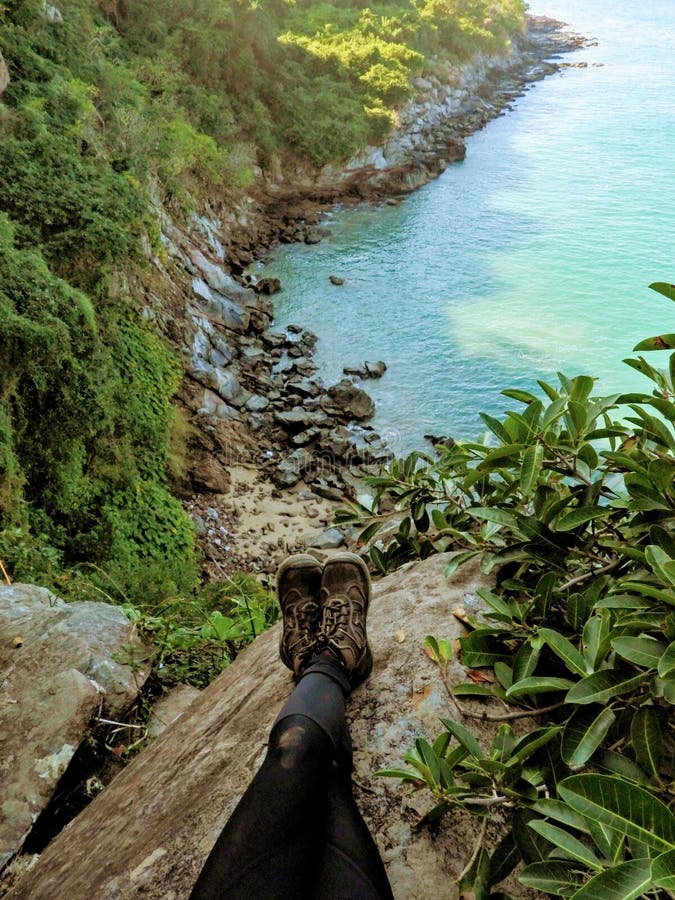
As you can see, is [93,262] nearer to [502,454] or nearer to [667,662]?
[502,454]

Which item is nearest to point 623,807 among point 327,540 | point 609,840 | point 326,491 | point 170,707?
point 609,840

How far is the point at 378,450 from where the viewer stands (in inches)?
382

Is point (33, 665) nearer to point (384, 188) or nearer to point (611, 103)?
point (384, 188)

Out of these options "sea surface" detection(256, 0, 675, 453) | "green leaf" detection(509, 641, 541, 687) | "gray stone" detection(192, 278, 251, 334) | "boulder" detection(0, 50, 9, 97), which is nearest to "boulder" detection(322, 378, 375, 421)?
"sea surface" detection(256, 0, 675, 453)

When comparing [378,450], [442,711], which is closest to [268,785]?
[442,711]

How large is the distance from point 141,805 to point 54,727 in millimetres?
600

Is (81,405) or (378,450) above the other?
(81,405)

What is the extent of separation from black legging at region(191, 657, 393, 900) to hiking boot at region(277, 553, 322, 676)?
0.46 metres

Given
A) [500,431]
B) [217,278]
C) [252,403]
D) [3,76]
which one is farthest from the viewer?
[217,278]

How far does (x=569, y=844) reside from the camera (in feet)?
2.96

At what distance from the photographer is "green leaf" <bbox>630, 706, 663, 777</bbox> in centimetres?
103

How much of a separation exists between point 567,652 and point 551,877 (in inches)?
14.9

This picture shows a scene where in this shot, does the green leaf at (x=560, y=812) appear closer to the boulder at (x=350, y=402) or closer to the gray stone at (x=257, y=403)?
the gray stone at (x=257, y=403)

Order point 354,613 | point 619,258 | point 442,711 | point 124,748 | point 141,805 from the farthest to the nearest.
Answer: point 619,258 < point 124,748 < point 354,613 < point 141,805 < point 442,711
